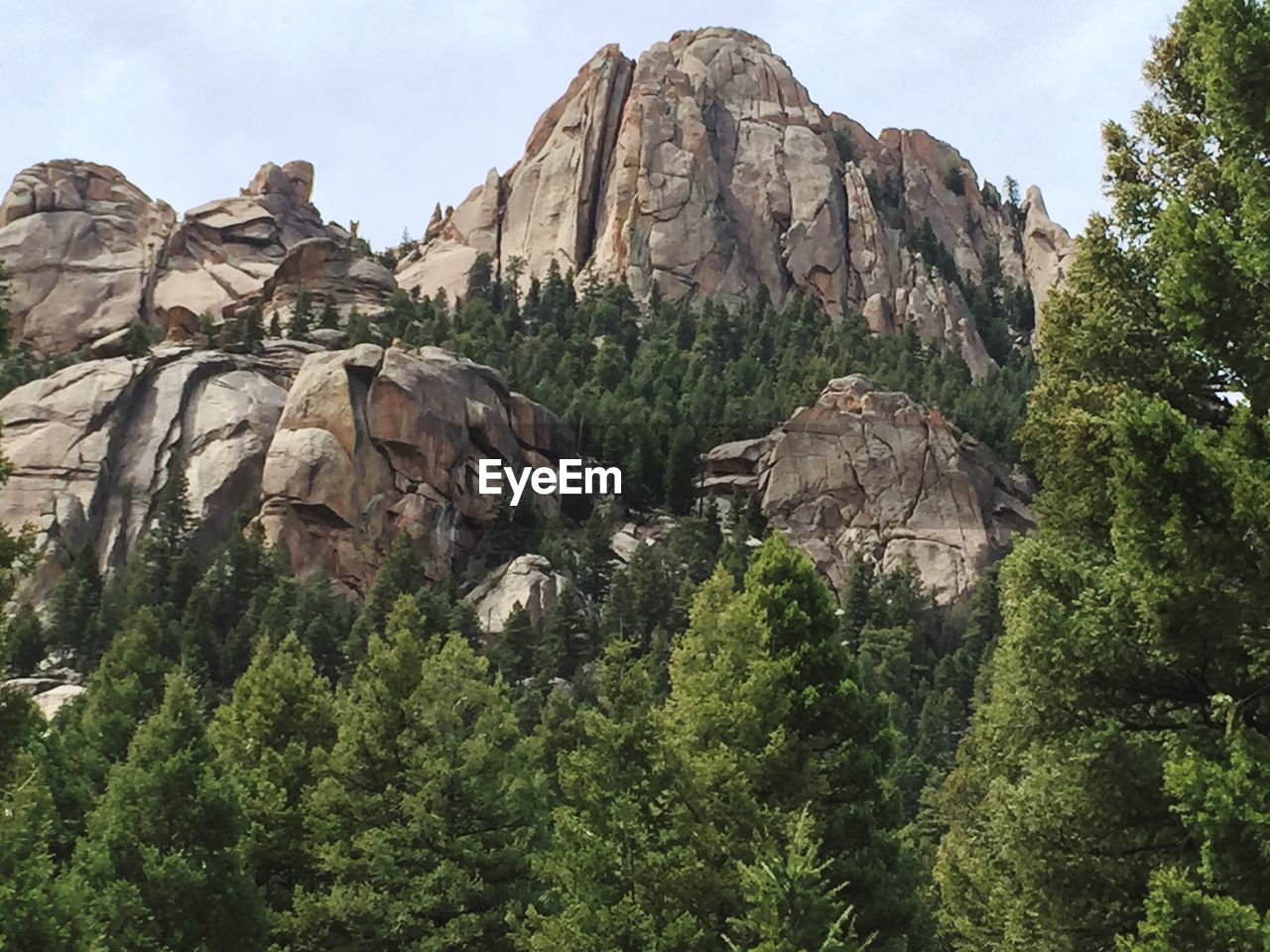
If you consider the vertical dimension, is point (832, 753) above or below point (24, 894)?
above

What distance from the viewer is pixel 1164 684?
1224 cm

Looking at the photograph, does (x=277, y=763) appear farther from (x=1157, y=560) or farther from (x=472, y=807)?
(x=1157, y=560)

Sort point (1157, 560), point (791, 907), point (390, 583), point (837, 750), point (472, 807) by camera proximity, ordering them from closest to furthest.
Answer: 1. point (1157, 560)
2. point (791, 907)
3. point (837, 750)
4. point (472, 807)
5. point (390, 583)

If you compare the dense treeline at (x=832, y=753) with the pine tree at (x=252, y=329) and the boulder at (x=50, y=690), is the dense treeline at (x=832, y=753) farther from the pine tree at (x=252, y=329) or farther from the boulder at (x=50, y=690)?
the pine tree at (x=252, y=329)

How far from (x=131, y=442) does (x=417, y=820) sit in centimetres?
6868

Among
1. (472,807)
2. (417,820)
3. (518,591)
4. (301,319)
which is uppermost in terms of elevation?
(301,319)

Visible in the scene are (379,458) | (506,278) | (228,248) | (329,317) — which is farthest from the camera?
(506,278)

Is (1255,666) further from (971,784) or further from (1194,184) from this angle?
(971,784)

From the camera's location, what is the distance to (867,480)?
10138cm

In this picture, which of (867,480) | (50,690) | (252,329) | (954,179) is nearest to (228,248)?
(252,329)

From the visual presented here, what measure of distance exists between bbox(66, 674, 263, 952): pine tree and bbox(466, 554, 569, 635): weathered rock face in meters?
51.8

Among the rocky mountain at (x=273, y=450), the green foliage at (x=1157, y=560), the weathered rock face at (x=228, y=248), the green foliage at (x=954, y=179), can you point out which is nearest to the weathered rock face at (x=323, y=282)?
the weathered rock face at (x=228, y=248)

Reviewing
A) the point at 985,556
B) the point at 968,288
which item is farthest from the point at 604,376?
the point at 968,288

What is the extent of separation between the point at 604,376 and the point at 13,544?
9741cm
